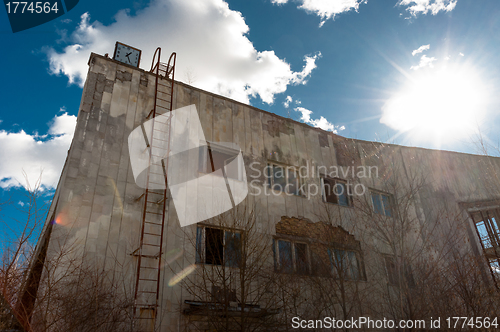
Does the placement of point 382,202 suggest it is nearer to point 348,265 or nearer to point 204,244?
point 348,265

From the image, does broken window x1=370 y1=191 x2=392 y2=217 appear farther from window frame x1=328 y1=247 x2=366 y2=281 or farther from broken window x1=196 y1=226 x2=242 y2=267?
broken window x1=196 y1=226 x2=242 y2=267

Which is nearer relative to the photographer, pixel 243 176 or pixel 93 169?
pixel 93 169

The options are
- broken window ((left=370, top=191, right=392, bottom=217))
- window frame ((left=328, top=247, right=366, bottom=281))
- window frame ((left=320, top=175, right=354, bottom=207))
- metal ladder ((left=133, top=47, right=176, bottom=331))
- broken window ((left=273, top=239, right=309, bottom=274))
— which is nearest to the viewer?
metal ladder ((left=133, top=47, right=176, bottom=331))

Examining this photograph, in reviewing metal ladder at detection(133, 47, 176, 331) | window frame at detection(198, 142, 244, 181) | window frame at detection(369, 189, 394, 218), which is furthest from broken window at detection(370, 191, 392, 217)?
metal ladder at detection(133, 47, 176, 331)

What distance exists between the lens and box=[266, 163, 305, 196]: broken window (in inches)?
536

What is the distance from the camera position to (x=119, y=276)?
915 cm

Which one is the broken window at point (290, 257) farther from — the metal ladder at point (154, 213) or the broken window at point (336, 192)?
the metal ladder at point (154, 213)

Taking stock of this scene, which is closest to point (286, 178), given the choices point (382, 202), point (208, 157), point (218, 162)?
point (218, 162)

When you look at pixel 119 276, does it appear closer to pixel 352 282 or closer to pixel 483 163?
pixel 352 282

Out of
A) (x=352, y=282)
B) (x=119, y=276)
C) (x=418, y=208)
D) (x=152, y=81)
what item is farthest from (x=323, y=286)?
(x=152, y=81)

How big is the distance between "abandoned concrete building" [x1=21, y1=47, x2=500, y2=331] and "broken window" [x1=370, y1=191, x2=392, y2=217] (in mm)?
→ 65

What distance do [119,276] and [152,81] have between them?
273 inches

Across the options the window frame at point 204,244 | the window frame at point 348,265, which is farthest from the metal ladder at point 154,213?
the window frame at point 348,265

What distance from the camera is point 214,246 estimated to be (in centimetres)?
1109
